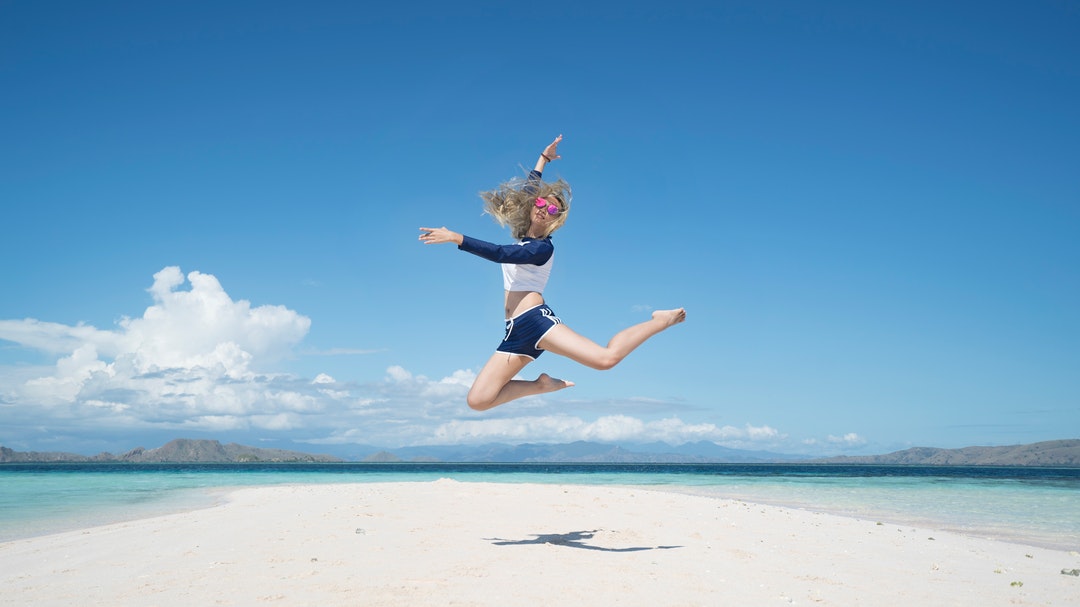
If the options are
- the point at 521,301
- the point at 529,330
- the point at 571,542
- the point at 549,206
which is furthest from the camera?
the point at 571,542

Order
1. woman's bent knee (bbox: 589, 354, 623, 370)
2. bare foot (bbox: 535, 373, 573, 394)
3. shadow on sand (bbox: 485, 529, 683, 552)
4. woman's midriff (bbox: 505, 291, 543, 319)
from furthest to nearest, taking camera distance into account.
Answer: shadow on sand (bbox: 485, 529, 683, 552) < bare foot (bbox: 535, 373, 573, 394) < woman's midriff (bbox: 505, 291, 543, 319) < woman's bent knee (bbox: 589, 354, 623, 370)

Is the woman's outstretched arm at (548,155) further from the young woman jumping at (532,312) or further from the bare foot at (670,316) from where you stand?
the bare foot at (670,316)

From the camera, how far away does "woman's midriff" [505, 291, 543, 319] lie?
656cm

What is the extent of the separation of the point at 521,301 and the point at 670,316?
4.52 ft

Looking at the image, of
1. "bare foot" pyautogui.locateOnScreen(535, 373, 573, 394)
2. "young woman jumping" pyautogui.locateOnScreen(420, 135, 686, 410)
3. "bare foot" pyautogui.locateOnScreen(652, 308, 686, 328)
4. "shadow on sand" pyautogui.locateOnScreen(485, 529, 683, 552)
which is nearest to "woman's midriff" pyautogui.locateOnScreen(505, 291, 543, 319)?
"young woman jumping" pyautogui.locateOnScreen(420, 135, 686, 410)

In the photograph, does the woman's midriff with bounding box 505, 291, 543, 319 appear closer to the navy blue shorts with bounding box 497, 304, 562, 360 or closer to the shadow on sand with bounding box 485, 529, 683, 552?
the navy blue shorts with bounding box 497, 304, 562, 360

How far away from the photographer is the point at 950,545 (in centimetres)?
938

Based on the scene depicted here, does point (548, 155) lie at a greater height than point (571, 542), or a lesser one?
greater

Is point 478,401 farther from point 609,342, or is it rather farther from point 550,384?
point 609,342

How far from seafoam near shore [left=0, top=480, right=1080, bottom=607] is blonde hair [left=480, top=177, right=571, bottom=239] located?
3.16 m

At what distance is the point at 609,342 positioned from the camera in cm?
629

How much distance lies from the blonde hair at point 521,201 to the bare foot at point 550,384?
4.67 ft

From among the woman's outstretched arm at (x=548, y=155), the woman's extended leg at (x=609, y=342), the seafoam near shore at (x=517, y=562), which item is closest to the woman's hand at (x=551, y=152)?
the woman's outstretched arm at (x=548, y=155)

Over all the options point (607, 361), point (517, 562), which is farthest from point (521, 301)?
point (517, 562)
